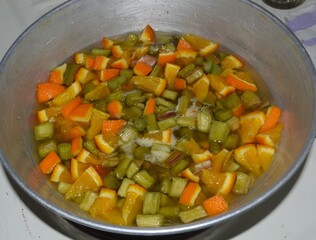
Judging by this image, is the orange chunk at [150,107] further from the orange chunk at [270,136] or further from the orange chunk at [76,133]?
the orange chunk at [270,136]

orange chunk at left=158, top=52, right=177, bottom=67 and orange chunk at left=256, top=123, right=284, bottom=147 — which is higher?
orange chunk at left=158, top=52, right=177, bottom=67

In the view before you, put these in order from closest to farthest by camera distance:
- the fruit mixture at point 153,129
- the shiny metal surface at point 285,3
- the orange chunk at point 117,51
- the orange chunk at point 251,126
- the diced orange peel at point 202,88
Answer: the fruit mixture at point 153,129 < the orange chunk at point 251,126 < the diced orange peel at point 202,88 < the orange chunk at point 117,51 < the shiny metal surface at point 285,3

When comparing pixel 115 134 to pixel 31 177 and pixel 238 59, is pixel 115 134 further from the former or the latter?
pixel 238 59

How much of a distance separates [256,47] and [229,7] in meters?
0.15

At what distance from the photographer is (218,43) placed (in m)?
1.62

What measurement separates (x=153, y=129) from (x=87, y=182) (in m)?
0.25

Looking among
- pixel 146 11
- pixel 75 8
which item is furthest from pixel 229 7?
pixel 75 8

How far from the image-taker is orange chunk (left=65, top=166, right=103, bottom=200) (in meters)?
1.28

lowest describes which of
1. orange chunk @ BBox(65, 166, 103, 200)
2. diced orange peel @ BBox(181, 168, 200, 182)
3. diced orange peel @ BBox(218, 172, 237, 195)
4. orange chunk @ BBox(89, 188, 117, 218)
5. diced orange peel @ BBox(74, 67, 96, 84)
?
diced orange peel @ BBox(218, 172, 237, 195)

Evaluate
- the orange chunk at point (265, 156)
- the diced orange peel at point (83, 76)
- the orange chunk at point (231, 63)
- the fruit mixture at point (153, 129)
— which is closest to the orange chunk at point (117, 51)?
the fruit mixture at point (153, 129)

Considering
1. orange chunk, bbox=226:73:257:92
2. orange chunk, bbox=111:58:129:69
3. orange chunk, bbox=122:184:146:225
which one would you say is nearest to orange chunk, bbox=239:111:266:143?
orange chunk, bbox=226:73:257:92

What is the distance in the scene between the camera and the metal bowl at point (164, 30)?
1.16 metres

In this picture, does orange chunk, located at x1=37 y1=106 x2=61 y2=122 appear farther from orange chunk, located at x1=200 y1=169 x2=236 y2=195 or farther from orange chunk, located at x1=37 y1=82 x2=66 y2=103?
orange chunk, located at x1=200 y1=169 x2=236 y2=195

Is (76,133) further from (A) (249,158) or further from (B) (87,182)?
(A) (249,158)
